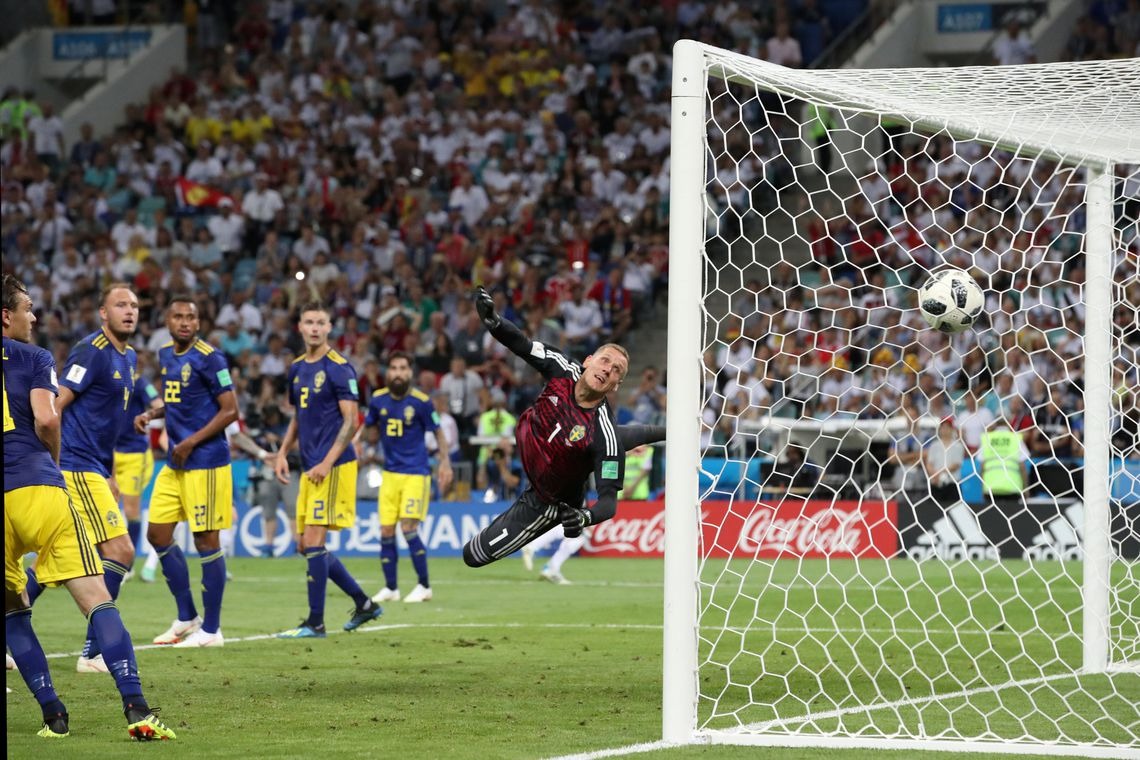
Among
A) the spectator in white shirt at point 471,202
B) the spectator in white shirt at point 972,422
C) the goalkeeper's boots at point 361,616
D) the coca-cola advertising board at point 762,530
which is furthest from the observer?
the spectator in white shirt at point 471,202

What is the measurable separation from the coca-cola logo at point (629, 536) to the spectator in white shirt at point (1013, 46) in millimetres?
9864

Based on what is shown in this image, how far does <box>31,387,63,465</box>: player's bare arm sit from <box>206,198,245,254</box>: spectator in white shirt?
65.6 feet

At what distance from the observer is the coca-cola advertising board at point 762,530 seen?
19.2m

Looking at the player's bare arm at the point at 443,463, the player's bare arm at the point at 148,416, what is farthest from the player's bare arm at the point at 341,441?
the player's bare arm at the point at 443,463

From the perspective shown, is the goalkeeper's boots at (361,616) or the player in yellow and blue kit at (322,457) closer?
the player in yellow and blue kit at (322,457)

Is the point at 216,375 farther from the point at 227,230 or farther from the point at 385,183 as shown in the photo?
the point at 385,183

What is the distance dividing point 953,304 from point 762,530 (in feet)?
35.7

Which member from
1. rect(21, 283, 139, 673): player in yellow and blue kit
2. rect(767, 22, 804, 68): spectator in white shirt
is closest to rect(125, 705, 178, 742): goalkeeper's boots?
rect(21, 283, 139, 673): player in yellow and blue kit

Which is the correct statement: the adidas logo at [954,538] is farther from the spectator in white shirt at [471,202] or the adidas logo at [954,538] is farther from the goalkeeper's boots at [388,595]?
the spectator in white shirt at [471,202]

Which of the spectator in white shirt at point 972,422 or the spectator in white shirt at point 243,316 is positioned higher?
the spectator in white shirt at point 243,316

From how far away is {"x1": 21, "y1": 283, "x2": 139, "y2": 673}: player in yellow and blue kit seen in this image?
935cm

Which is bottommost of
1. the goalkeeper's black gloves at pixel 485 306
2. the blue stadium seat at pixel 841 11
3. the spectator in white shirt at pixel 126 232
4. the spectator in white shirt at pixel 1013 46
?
the goalkeeper's black gloves at pixel 485 306

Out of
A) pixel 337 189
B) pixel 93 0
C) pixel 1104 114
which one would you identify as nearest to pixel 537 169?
pixel 337 189

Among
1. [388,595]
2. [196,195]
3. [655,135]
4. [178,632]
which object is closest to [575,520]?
[178,632]
